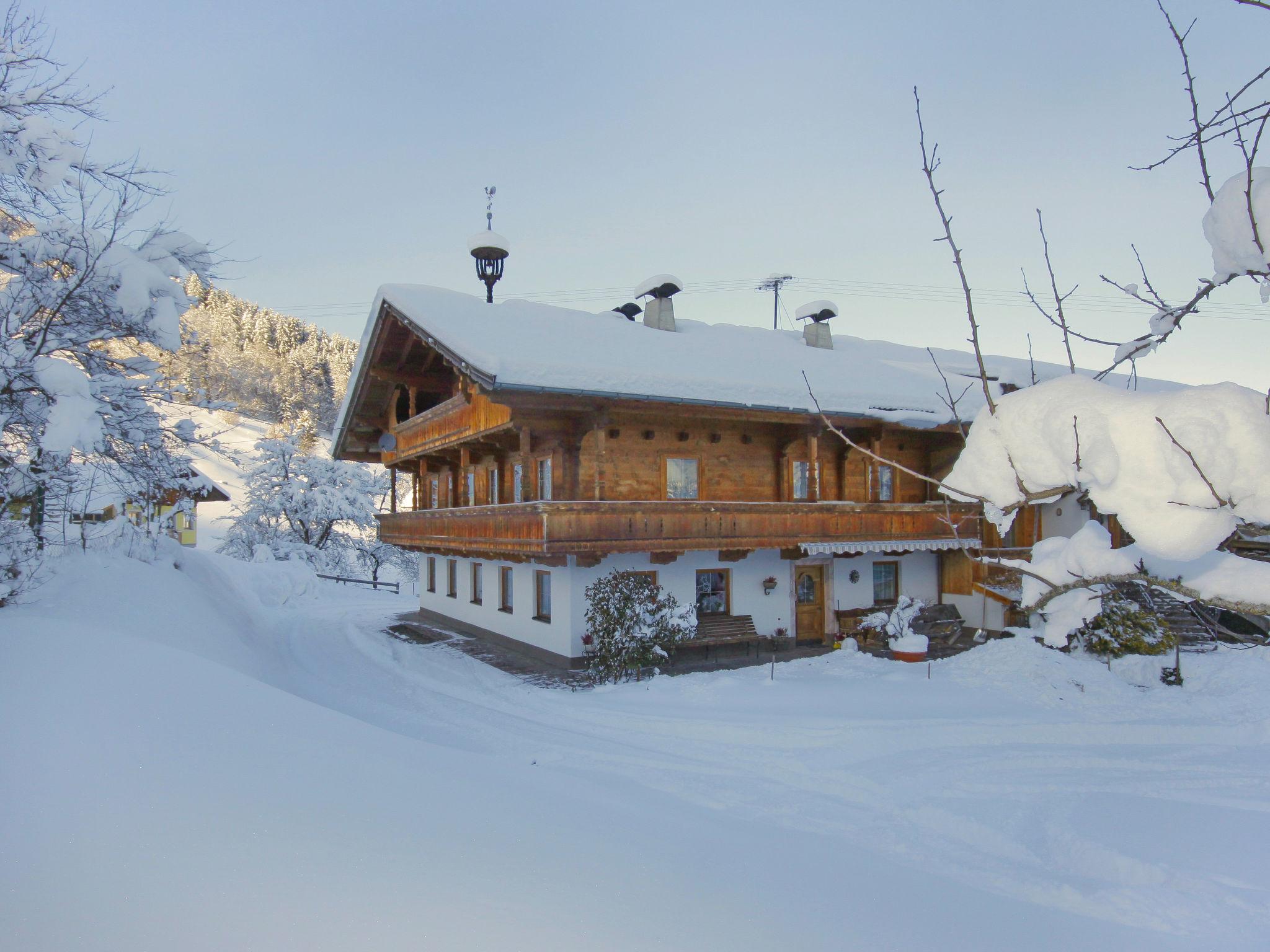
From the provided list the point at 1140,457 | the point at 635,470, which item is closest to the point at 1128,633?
the point at 635,470

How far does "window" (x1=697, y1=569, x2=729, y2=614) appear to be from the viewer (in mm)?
17953

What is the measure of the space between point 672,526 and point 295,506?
96.7ft

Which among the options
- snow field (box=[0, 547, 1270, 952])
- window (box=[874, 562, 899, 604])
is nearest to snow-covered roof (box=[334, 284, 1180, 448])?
window (box=[874, 562, 899, 604])

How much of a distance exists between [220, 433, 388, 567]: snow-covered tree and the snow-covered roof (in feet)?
50.3

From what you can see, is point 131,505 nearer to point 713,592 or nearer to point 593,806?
point 593,806

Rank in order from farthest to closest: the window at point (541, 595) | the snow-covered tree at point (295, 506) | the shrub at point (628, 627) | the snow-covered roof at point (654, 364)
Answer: the snow-covered tree at point (295, 506) < the window at point (541, 595) < the snow-covered roof at point (654, 364) < the shrub at point (628, 627)

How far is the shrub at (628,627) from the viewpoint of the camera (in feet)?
49.0

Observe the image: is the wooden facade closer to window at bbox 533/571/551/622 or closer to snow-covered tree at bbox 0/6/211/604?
window at bbox 533/571/551/622

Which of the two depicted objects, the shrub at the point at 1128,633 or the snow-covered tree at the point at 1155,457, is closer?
the snow-covered tree at the point at 1155,457

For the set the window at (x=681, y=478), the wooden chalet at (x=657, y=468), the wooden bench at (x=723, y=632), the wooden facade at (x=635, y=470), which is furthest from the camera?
the window at (x=681, y=478)

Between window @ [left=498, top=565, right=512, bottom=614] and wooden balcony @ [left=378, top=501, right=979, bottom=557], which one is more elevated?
wooden balcony @ [left=378, top=501, right=979, bottom=557]

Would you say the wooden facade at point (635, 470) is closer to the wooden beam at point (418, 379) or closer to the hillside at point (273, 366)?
the wooden beam at point (418, 379)

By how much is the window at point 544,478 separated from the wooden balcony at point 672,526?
1305 mm

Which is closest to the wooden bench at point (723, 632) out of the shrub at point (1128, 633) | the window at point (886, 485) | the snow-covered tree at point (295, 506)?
the window at point (886, 485)
